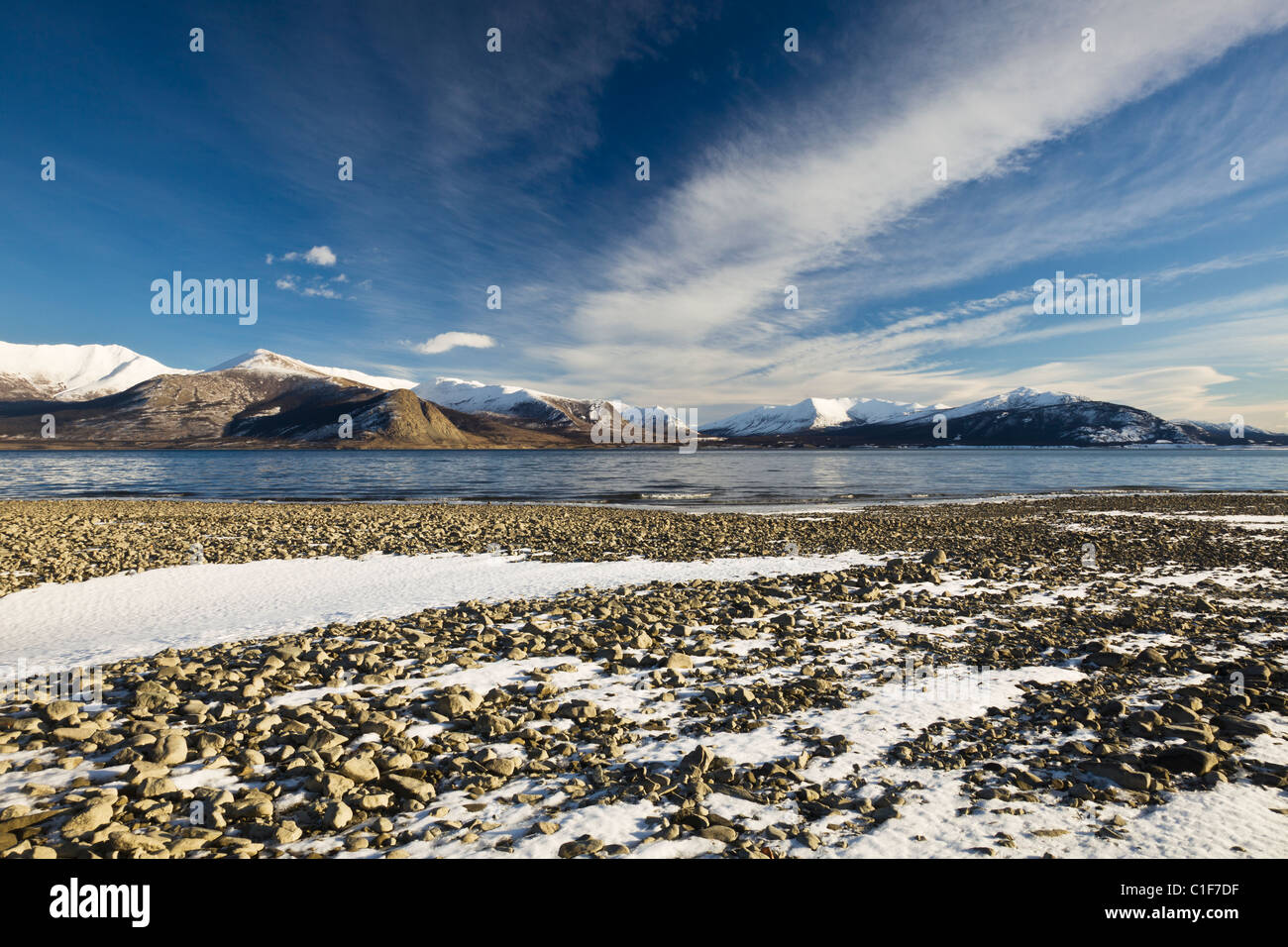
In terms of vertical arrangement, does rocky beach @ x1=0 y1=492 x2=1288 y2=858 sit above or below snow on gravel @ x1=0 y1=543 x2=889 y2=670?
below

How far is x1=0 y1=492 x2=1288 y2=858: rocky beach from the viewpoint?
17.6 feet

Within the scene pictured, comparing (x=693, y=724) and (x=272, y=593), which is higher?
(x=272, y=593)

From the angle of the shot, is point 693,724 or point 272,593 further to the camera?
point 272,593

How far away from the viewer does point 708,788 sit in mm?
6086

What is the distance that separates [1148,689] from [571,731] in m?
8.60

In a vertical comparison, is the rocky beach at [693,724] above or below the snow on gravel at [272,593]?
below

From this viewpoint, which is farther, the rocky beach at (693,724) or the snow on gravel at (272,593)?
the snow on gravel at (272,593)

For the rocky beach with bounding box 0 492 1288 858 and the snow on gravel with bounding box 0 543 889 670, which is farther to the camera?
the snow on gravel with bounding box 0 543 889 670

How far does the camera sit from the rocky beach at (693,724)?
17.6 ft

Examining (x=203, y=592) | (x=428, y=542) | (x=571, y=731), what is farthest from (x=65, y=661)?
(x=428, y=542)

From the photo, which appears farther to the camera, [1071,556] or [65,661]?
[1071,556]

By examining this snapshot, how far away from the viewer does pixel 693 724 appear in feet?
25.6
